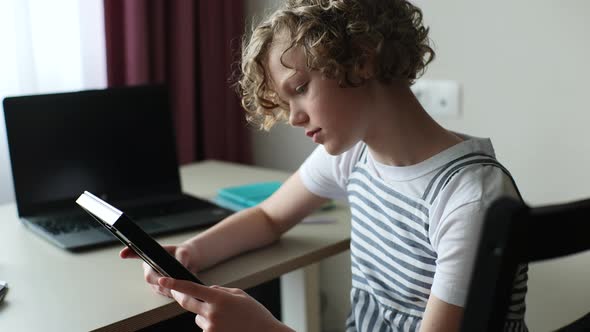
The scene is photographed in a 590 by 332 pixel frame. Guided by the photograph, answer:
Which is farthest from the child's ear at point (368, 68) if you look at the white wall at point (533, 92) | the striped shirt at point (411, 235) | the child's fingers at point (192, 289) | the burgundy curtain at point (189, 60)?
the burgundy curtain at point (189, 60)

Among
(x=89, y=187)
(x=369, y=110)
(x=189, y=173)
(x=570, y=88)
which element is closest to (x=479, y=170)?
(x=369, y=110)

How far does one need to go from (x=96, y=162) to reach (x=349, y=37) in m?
0.72

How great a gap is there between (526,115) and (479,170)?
67 centimetres

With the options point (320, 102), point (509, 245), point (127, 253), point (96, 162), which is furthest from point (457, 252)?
point (96, 162)

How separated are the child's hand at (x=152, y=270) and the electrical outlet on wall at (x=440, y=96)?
0.83 metres

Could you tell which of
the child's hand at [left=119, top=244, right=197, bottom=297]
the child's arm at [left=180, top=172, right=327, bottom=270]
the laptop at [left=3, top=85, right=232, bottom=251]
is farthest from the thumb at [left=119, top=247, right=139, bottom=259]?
the laptop at [left=3, top=85, right=232, bottom=251]

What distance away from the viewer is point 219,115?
83.5 inches

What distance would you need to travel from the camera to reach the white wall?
1.46 meters

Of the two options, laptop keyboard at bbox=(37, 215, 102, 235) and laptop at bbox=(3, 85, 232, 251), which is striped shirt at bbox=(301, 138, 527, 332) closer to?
laptop at bbox=(3, 85, 232, 251)

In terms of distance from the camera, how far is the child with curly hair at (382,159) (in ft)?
2.88

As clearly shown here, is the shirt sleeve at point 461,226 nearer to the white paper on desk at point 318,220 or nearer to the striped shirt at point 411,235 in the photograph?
the striped shirt at point 411,235

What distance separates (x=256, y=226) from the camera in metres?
1.24

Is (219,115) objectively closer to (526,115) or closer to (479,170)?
(526,115)

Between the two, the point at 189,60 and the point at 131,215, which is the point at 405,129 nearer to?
the point at 131,215
